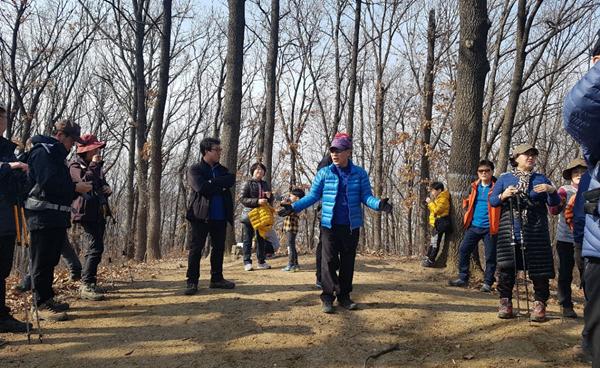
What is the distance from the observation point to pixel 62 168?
508 cm

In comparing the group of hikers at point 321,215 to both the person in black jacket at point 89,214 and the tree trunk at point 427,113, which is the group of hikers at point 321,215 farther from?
the tree trunk at point 427,113

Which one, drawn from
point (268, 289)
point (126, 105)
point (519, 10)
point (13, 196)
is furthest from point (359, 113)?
point (13, 196)

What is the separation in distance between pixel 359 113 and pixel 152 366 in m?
28.4

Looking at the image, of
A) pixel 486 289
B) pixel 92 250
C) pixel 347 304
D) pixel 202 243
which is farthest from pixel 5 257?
pixel 486 289

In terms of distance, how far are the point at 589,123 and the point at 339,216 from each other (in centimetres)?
349

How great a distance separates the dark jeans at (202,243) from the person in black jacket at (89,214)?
121 centimetres

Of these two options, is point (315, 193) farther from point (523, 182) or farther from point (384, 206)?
point (523, 182)

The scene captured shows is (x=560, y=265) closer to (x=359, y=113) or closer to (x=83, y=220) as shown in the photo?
(x=83, y=220)

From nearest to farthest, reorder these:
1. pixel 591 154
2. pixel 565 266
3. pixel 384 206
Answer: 1. pixel 591 154
2. pixel 384 206
3. pixel 565 266

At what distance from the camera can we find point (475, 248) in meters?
7.20

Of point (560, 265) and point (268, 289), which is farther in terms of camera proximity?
point (268, 289)

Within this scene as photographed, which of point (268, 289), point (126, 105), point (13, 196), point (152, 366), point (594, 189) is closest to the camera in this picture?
point (594, 189)

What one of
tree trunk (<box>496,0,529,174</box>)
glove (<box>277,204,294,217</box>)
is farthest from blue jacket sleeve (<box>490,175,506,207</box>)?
tree trunk (<box>496,0,529,174</box>)

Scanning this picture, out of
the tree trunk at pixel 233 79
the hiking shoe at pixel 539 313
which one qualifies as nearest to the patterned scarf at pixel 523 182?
the hiking shoe at pixel 539 313
